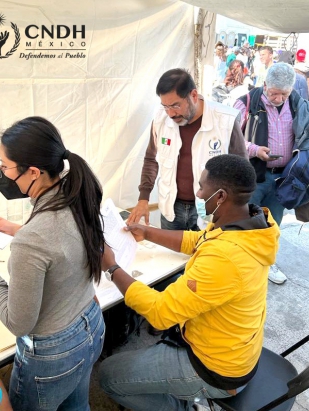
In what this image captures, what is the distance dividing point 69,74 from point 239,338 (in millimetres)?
→ 1541

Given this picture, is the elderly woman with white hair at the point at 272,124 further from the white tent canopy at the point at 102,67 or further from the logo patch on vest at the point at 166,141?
the logo patch on vest at the point at 166,141

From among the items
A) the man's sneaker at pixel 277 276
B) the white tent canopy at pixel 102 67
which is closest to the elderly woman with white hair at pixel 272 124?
the white tent canopy at pixel 102 67

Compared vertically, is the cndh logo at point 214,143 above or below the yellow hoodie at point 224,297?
above

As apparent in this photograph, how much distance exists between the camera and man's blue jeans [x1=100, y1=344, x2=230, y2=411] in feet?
3.99

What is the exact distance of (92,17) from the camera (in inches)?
72.3

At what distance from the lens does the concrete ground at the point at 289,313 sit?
1802mm

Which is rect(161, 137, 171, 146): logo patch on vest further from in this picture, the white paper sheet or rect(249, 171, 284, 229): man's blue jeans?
rect(249, 171, 284, 229): man's blue jeans

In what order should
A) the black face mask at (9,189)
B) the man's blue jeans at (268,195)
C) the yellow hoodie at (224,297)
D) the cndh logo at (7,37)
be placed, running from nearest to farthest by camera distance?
Answer: the yellow hoodie at (224,297), the black face mask at (9,189), the cndh logo at (7,37), the man's blue jeans at (268,195)

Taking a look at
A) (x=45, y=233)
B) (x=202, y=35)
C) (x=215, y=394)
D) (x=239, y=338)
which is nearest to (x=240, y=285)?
(x=239, y=338)

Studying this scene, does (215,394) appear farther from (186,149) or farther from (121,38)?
(121,38)

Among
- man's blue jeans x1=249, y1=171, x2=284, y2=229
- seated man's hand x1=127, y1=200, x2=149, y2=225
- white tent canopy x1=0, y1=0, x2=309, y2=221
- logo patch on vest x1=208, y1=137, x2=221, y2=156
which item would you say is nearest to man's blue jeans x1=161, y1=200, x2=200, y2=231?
seated man's hand x1=127, y1=200, x2=149, y2=225

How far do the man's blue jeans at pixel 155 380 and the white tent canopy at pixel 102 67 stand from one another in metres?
1.05

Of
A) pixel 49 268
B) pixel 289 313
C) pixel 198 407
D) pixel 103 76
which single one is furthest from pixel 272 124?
pixel 49 268

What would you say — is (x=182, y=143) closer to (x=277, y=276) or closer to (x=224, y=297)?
(x=224, y=297)
